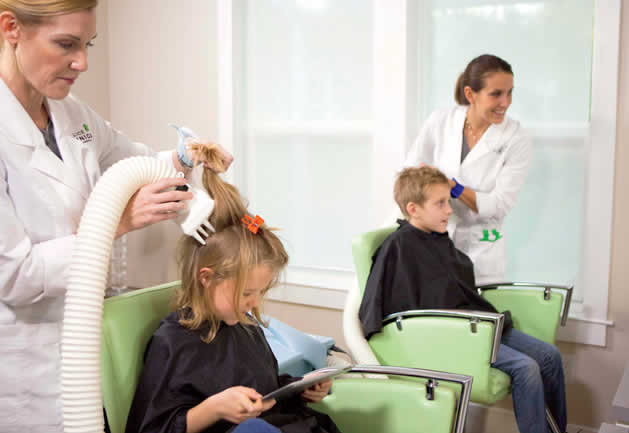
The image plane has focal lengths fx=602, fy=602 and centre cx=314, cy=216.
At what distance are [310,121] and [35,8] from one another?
2.30m

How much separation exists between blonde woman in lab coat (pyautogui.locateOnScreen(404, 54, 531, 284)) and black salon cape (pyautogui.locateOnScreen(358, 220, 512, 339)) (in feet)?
0.59

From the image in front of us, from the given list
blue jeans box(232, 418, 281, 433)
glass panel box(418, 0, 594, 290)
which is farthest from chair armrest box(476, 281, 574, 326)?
blue jeans box(232, 418, 281, 433)

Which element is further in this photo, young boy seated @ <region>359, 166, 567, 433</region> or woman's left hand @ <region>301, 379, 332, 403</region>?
young boy seated @ <region>359, 166, 567, 433</region>

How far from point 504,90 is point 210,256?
1658 mm

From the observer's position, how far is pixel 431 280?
95.0 inches

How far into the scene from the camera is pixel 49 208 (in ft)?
4.20

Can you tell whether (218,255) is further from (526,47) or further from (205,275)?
(526,47)

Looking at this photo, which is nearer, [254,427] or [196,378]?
[254,427]

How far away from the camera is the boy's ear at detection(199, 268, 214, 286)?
139cm

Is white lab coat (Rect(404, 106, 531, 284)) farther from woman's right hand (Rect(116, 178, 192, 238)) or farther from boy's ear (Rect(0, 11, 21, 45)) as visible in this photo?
boy's ear (Rect(0, 11, 21, 45))

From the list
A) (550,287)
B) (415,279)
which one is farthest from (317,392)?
(550,287)

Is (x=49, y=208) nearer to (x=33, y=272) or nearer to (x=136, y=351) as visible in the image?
(x=33, y=272)

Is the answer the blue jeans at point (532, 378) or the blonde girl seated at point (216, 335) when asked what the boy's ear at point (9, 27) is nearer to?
the blonde girl seated at point (216, 335)

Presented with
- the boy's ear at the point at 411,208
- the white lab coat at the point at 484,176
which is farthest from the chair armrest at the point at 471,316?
the white lab coat at the point at 484,176
